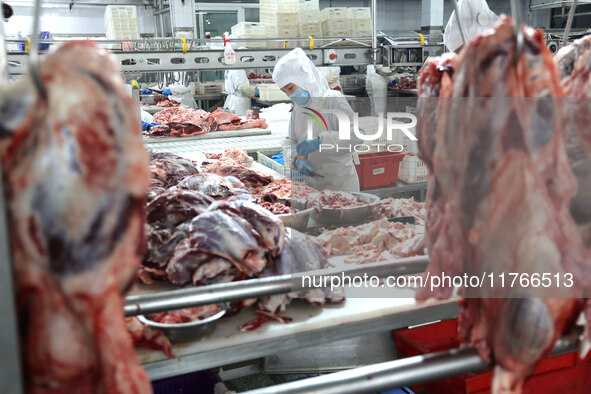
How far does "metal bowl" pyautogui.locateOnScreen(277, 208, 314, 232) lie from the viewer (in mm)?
2967

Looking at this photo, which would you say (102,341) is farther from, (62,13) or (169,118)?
(62,13)

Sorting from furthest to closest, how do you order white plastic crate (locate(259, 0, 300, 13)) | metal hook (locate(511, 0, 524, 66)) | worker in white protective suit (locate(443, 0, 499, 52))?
white plastic crate (locate(259, 0, 300, 13))
worker in white protective suit (locate(443, 0, 499, 52))
metal hook (locate(511, 0, 524, 66))

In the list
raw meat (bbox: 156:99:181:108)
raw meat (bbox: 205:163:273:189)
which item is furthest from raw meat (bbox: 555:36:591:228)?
raw meat (bbox: 156:99:181:108)

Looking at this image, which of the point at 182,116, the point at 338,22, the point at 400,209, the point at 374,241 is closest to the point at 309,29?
the point at 338,22

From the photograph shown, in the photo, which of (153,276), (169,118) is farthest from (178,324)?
(169,118)

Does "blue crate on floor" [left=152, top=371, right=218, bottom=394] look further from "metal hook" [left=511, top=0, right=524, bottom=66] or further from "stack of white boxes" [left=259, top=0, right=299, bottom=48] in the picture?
"stack of white boxes" [left=259, top=0, right=299, bottom=48]

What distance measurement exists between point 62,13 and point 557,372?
17814 millimetres

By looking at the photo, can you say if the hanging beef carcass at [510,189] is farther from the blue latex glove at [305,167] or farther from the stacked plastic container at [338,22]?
the stacked plastic container at [338,22]

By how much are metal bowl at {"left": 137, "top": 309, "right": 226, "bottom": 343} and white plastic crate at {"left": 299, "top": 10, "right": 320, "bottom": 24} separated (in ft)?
20.5

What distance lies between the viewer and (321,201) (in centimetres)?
319

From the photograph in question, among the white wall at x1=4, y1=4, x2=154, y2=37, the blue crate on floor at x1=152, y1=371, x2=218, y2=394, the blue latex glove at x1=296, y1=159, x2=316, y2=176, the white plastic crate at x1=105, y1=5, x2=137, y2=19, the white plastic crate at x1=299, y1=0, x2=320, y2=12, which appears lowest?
the blue crate on floor at x1=152, y1=371, x2=218, y2=394

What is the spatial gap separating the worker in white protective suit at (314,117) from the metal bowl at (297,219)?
0.75 meters

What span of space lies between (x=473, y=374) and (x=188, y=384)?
5.57 feet

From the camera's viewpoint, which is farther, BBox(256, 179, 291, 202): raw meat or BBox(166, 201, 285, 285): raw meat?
BBox(256, 179, 291, 202): raw meat
